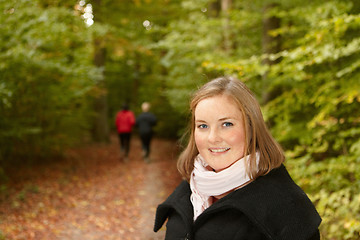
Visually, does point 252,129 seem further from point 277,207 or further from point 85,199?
point 85,199

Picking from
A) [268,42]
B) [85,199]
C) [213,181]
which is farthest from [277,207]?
[85,199]

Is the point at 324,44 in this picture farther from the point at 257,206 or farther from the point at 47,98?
the point at 47,98

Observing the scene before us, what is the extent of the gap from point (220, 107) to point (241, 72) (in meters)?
2.81

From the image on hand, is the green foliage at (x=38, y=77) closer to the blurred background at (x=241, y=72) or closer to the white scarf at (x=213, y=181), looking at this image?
the blurred background at (x=241, y=72)

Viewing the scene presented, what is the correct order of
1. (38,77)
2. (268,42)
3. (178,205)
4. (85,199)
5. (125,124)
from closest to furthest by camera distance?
(178,205) → (268,42) → (85,199) → (38,77) → (125,124)

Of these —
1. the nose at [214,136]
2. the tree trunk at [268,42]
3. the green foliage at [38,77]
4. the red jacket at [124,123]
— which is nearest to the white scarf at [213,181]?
the nose at [214,136]

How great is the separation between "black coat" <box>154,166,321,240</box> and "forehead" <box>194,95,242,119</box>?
37cm

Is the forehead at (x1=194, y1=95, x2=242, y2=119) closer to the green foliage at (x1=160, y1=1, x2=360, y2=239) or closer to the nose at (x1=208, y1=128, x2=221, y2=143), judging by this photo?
the nose at (x1=208, y1=128, x2=221, y2=143)

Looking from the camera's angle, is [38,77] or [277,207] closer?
[277,207]

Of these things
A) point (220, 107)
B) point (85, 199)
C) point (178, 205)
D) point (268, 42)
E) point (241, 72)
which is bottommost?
point (85, 199)

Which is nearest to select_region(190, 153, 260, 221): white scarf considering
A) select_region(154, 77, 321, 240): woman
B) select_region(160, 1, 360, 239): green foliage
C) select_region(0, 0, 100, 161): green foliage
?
select_region(154, 77, 321, 240): woman

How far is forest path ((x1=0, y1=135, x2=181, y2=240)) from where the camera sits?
5.54 metres

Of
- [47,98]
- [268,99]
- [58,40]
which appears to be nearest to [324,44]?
[268,99]

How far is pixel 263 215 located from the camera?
4.91ft
